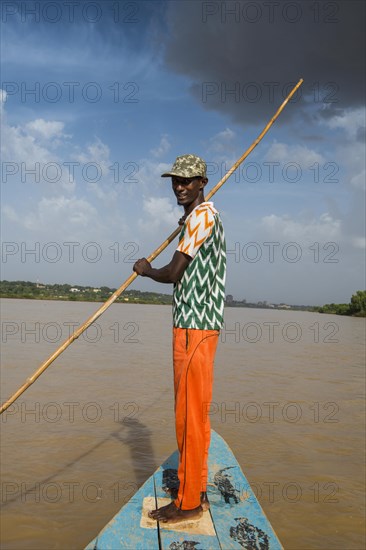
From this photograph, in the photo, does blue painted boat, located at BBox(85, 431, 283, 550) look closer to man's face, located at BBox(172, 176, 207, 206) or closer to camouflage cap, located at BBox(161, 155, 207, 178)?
man's face, located at BBox(172, 176, 207, 206)

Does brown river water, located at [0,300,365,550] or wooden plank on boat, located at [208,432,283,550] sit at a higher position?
wooden plank on boat, located at [208,432,283,550]

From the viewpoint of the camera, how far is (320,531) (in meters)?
4.93

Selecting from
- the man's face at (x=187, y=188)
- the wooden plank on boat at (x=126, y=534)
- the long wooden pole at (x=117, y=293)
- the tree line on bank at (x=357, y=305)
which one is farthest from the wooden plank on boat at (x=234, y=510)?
the tree line on bank at (x=357, y=305)

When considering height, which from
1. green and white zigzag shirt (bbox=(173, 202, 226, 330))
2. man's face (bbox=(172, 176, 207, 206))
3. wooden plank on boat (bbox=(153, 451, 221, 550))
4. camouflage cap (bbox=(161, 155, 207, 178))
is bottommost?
wooden plank on boat (bbox=(153, 451, 221, 550))

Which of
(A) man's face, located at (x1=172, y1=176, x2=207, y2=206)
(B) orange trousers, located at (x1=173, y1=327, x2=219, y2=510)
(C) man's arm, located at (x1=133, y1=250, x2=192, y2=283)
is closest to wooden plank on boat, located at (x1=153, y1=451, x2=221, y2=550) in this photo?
(B) orange trousers, located at (x1=173, y1=327, x2=219, y2=510)

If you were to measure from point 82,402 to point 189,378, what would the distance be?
21.9ft

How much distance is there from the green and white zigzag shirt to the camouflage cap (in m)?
0.19

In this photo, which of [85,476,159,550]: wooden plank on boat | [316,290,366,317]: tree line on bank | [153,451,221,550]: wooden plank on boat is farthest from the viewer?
[316,290,366,317]: tree line on bank

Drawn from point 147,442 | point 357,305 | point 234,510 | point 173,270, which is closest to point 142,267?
point 173,270

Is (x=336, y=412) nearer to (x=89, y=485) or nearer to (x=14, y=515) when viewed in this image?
(x=89, y=485)

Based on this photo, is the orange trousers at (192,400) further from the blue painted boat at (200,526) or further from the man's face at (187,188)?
the man's face at (187,188)

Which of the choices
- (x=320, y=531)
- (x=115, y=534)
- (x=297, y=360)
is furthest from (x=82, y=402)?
(x=297, y=360)

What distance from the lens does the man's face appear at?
121 inches

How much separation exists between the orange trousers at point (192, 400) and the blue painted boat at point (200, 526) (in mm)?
173
